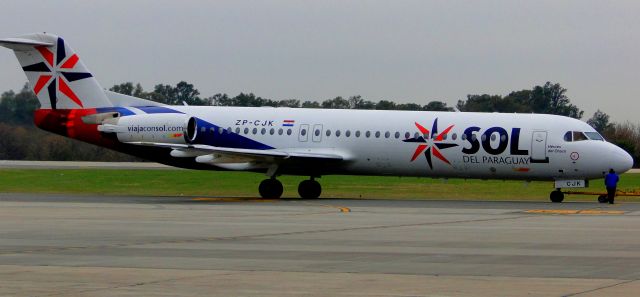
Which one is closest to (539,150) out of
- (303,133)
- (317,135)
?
(317,135)

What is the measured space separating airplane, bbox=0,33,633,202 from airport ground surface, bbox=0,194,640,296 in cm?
616

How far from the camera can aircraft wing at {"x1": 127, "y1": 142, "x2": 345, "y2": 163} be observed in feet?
135

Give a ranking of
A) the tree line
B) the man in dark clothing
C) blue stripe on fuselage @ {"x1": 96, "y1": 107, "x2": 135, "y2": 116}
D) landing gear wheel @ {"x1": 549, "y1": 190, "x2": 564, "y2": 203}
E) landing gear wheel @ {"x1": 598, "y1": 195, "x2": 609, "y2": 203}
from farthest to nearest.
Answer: the tree line, blue stripe on fuselage @ {"x1": 96, "y1": 107, "x2": 135, "y2": 116}, landing gear wheel @ {"x1": 549, "y1": 190, "x2": 564, "y2": 203}, landing gear wheel @ {"x1": 598, "y1": 195, "x2": 609, "y2": 203}, the man in dark clothing

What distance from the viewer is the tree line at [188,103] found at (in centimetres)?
8831

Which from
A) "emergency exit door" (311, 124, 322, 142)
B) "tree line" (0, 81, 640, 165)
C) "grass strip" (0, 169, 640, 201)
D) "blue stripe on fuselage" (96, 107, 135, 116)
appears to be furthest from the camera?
"tree line" (0, 81, 640, 165)

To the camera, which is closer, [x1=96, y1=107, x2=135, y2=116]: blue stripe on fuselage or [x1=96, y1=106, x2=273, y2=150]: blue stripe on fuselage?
[x1=96, y1=106, x2=273, y2=150]: blue stripe on fuselage

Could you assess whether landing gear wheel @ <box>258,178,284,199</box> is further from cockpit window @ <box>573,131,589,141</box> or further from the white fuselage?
cockpit window @ <box>573,131,589,141</box>

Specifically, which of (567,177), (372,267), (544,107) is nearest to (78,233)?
(372,267)

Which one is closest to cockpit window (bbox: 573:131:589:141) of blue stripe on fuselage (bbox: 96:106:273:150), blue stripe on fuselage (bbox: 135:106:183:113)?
blue stripe on fuselage (bbox: 96:106:273:150)

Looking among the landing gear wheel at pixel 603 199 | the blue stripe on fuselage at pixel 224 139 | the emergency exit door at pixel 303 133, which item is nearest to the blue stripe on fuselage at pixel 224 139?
the blue stripe on fuselage at pixel 224 139

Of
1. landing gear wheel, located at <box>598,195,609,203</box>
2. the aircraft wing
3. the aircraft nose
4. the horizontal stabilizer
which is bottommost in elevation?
landing gear wheel, located at <box>598,195,609,203</box>

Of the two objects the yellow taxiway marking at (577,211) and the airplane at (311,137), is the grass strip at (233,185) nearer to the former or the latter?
the airplane at (311,137)

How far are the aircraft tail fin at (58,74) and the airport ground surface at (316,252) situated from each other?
35.1 feet

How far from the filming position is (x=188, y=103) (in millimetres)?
98500
